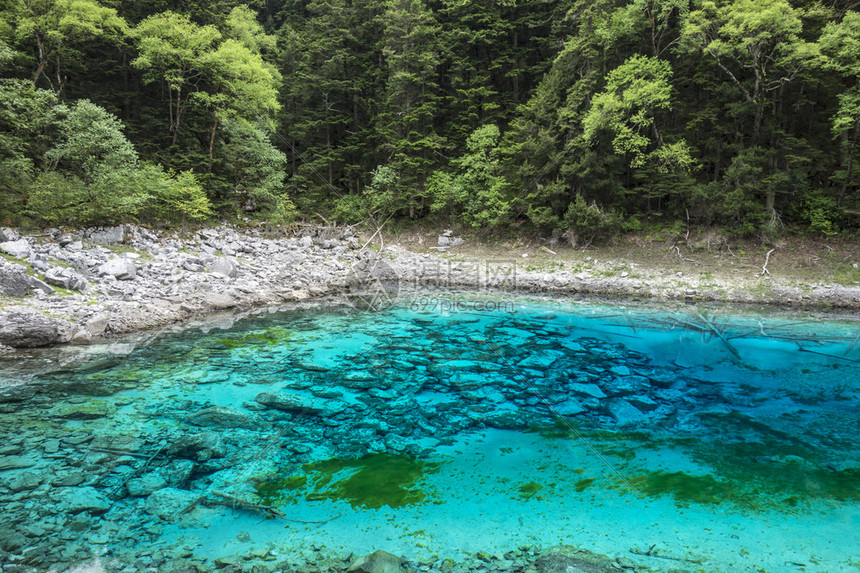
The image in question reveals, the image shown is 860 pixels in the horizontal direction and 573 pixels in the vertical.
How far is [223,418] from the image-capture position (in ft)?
19.4

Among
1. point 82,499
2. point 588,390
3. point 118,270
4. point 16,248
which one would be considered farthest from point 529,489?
point 16,248

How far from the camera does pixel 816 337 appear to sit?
33.5 feet

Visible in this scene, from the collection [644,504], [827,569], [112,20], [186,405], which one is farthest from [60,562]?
[112,20]

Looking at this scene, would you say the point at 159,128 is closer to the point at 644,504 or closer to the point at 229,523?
the point at 229,523

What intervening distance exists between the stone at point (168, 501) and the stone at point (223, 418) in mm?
1463

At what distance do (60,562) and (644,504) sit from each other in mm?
5663

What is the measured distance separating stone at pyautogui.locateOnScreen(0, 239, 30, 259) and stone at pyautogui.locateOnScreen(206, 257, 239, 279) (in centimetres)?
440

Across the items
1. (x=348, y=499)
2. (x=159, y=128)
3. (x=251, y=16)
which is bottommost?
(x=348, y=499)

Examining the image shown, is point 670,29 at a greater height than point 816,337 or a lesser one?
greater

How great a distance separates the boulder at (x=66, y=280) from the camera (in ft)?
31.9

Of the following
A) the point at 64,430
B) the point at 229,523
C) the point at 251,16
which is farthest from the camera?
the point at 251,16

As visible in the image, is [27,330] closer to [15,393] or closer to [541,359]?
[15,393]

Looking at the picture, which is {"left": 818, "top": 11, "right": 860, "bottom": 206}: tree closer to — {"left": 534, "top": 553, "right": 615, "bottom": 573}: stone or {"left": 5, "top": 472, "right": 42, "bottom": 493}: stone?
{"left": 534, "top": 553, "right": 615, "bottom": 573}: stone

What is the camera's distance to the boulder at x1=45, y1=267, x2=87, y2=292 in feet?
31.9
